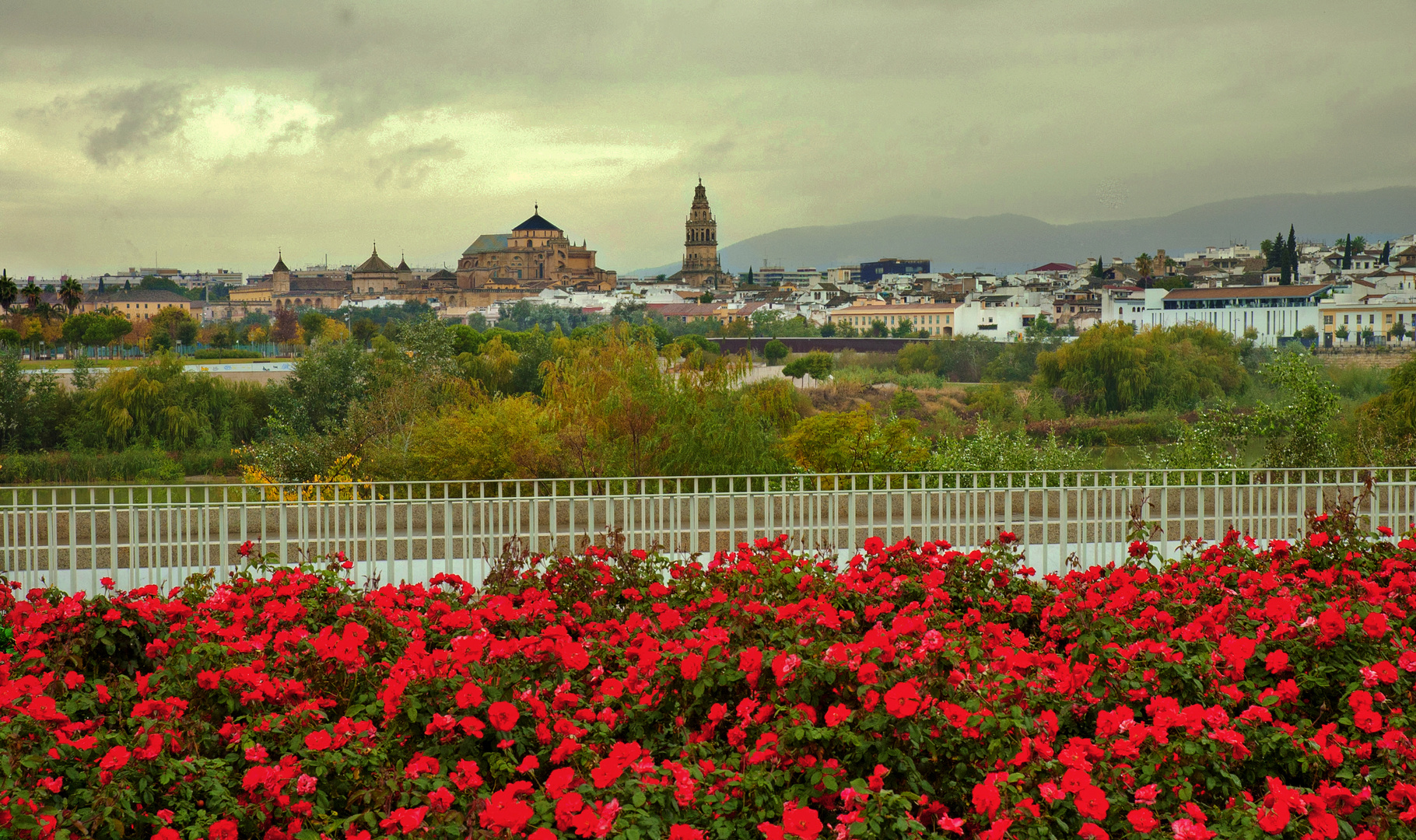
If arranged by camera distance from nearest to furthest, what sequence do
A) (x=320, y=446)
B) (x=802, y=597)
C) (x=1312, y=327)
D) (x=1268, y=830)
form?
(x=1268, y=830), (x=802, y=597), (x=320, y=446), (x=1312, y=327)

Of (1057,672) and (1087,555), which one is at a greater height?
(1057,672)

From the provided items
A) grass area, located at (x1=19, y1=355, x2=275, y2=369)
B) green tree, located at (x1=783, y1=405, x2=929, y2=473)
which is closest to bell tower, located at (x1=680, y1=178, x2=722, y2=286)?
grass area, located at (x1=19, y1=355, x2=275, y2=369)

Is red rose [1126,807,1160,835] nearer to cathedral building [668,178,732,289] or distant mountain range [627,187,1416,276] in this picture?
distant mountain range [627,187,1416,276]

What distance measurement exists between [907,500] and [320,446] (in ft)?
50.0

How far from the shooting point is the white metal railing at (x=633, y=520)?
241 inches

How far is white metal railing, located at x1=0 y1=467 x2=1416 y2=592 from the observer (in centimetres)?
612

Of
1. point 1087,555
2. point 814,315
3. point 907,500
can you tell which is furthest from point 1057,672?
point 814,315

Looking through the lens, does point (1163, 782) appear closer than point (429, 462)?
Yes

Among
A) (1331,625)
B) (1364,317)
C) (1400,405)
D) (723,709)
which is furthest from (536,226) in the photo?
(723,709)

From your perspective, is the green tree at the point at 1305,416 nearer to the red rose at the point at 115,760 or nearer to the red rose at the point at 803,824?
the red rose at the point at 803,824

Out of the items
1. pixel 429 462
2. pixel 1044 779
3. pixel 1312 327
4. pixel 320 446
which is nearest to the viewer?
pixel 1044 779

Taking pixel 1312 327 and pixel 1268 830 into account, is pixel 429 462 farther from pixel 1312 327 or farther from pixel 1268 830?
pixel 1312 327

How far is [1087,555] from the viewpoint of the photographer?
7297 mm

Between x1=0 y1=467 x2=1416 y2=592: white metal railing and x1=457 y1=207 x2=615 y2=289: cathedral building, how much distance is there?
94.1 meters
